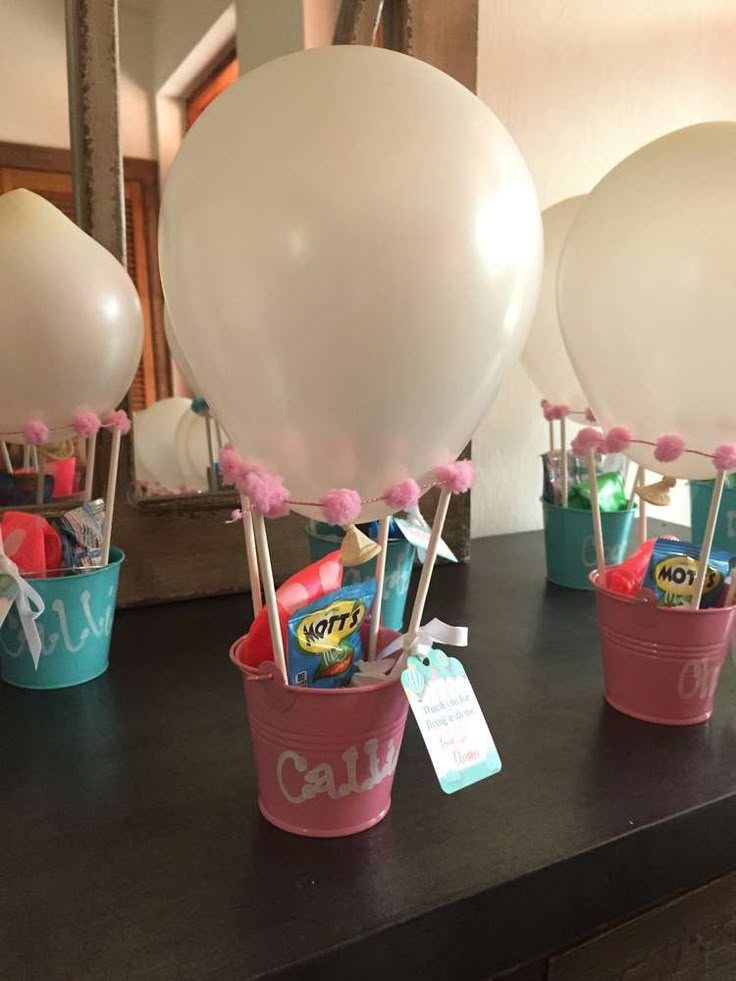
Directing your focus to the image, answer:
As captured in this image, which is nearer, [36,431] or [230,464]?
[230,464]

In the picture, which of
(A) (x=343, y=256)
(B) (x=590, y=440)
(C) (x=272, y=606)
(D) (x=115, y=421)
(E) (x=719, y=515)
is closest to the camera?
(A) (x=343, y=256)

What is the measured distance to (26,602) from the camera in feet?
2.52

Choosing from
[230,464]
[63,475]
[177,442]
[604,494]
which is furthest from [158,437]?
[604,494]

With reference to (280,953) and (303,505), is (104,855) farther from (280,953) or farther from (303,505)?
(303,505)

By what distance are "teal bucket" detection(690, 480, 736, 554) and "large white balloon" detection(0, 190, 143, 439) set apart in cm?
97

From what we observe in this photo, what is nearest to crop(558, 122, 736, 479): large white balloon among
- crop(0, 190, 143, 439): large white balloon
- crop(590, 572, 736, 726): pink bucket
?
crop(590, 572, 736, 726): pink bucket

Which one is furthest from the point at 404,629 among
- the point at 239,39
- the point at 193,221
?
the point at 239,39

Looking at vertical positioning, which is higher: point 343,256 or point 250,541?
point 343,256

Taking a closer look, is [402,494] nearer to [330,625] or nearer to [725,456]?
[330,625]

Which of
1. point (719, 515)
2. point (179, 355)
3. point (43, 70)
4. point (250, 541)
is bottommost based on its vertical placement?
point (719, 515)

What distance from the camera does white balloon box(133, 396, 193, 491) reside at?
107 centimetres

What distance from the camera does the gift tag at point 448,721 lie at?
577mm

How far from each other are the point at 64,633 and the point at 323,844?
0.40 metres

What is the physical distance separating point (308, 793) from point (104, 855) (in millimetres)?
155
